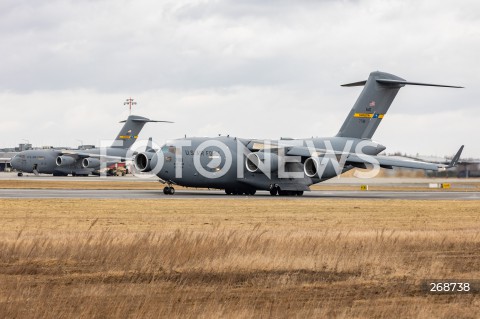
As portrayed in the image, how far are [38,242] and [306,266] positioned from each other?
677cm

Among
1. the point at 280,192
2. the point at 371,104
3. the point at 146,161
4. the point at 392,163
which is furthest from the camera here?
the point at 371,104

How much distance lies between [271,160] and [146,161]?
748cm

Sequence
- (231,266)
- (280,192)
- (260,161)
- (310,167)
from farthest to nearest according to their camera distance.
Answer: (280,192) → (310,167) → (260,161) → (231,266)

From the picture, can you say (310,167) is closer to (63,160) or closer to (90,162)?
(90,162)

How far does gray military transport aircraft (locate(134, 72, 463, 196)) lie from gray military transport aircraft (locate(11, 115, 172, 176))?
52089 millimetres

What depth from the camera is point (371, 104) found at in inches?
1970

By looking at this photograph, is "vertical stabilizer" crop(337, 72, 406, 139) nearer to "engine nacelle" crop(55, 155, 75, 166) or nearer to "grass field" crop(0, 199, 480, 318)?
"grass field" crop(0, 199, 480, 318)

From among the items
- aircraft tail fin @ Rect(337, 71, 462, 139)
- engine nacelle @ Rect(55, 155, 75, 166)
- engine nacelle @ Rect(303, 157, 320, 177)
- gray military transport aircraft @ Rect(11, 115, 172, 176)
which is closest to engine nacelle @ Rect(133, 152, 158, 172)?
engine nacelle @ Rect(303, 157, 320, 177)

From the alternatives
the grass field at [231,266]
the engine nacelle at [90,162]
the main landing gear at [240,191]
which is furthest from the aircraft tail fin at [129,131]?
the grass field at [231,266]

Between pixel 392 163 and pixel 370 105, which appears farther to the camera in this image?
pixel 370 105

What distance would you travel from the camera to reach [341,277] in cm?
1566

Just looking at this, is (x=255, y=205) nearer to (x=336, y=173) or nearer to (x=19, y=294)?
(x=336, y=173)

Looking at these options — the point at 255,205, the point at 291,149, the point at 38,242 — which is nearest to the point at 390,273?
the point at 38,242

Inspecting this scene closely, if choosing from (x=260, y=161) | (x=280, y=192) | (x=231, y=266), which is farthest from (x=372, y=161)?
(x=231, y=266)
